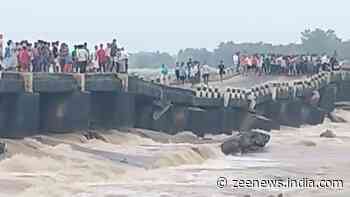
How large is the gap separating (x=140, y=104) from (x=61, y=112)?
4809 millimetres

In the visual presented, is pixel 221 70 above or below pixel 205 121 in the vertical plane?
above

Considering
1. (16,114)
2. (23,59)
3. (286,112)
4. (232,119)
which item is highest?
(23,59)

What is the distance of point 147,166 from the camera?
2330cm

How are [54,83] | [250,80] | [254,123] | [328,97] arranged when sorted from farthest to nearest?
[328,97] < [250,80] < [254,123] < [54,83]

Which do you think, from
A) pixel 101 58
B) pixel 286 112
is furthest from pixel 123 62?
pixel 286 112

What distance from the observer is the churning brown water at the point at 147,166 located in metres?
19.9

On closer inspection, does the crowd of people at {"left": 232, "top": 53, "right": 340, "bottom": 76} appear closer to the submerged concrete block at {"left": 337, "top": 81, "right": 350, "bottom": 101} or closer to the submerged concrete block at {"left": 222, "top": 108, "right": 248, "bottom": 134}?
the submerged concrete block at {"left": 337, "top": 81, "right": 350, "bottom": 101}

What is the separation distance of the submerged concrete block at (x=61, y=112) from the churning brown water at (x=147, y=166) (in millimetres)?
381

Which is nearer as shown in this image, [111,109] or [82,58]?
[82,58]

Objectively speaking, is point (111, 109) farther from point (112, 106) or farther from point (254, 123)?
point (254, 123)

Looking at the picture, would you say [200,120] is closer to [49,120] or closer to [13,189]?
[49,120]

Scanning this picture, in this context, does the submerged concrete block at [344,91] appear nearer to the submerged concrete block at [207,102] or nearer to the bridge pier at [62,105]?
the submerged concrete block at [207,102]

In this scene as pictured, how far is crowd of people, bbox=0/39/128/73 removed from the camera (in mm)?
25406

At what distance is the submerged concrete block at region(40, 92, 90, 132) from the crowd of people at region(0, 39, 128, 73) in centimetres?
88
